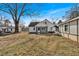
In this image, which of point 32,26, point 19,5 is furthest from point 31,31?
point 19,5

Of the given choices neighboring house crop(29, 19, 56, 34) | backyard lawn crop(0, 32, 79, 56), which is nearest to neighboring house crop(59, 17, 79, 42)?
backyard lawn crop(0, 32, 79, 56)

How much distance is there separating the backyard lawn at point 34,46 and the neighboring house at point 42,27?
11.5 inches

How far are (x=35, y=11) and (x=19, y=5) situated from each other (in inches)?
30.3

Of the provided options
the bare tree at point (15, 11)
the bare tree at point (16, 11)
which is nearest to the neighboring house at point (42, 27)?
the bare tree at point (16, 11)

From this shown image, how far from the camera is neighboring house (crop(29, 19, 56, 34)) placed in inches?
302

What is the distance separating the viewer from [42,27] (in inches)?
312

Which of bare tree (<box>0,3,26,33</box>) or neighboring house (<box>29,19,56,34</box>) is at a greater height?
bare tree (<box>0,3,26,33</box>)

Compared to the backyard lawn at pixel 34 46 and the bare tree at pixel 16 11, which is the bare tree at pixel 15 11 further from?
the backyard lawn at pixel 34 46

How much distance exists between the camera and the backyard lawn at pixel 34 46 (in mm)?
6893

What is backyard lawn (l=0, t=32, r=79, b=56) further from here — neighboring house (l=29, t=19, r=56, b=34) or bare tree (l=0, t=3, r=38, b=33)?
bare tree (l=0, t=3, r=38, b=33)

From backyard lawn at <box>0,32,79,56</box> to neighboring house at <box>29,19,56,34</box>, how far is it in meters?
0.29

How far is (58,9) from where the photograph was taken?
7352 mm

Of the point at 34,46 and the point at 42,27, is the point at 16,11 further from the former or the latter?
the point at 34,46

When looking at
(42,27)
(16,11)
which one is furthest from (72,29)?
(16,11)
